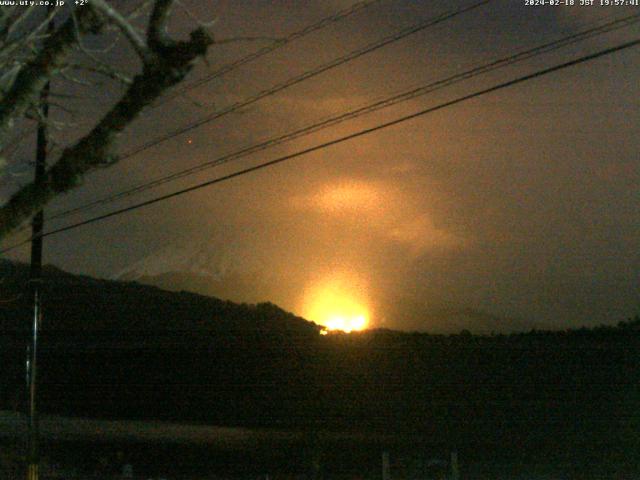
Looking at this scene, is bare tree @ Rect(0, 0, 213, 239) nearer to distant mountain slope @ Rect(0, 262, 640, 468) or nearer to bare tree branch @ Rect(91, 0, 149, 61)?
bare tree branch @ Rect(91, 0, 149, 61)

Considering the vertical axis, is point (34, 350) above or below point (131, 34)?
below

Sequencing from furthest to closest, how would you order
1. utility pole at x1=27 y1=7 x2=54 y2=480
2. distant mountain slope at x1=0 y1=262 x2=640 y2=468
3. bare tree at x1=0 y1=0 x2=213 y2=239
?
1. distant mountain slope at x1=0 y1=262 x2=640 y2=468
2. utility pole at x1=27 y1=7 x2=54 y2=480
3. bare tree at x1=0 y1=0 x2=213 y2=239

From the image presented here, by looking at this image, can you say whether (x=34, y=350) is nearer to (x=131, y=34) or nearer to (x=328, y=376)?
(x=328, y=376)

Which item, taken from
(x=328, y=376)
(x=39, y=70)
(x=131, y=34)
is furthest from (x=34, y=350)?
(x=131, y=34)

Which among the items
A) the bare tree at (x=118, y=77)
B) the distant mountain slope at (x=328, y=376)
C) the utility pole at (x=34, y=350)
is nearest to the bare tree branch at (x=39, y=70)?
the bare tree at (x=118, y=77)

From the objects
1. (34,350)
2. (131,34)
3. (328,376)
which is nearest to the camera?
(131,34)

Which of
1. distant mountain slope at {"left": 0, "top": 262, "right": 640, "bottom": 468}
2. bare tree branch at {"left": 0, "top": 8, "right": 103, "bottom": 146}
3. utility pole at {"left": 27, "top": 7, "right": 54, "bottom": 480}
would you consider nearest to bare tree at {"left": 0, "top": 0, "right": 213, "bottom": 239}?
bare tree branch at {"left": 0, "top": 8, "right": 103, "bottom": 146}

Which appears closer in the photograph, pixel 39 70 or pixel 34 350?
pixel 39 70

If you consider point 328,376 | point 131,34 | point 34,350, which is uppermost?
point 131,34

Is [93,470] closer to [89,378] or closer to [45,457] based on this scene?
[45,457]

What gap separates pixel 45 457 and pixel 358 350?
9512mm

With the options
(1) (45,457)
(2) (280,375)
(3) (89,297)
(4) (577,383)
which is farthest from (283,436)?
(3) (89,297)

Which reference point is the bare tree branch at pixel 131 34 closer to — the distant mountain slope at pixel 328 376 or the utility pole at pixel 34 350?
the utility pole at pixel 34 350

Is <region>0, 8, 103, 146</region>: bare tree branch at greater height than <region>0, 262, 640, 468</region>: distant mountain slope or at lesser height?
greater
